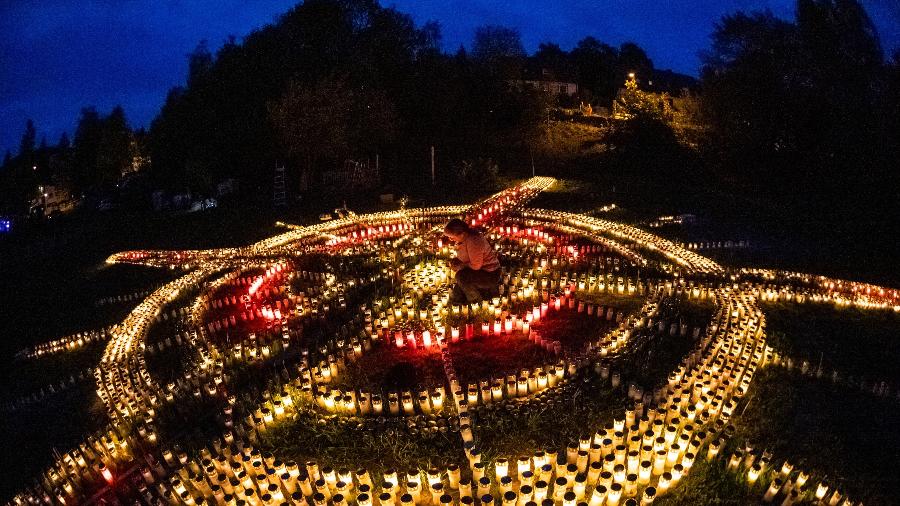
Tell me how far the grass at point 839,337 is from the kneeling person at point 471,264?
4.36 meters

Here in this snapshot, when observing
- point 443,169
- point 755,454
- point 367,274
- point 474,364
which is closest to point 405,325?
point 474,364

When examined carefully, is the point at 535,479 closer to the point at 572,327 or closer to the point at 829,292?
the point at 572,327

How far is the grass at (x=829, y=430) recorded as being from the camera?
17.0 feet

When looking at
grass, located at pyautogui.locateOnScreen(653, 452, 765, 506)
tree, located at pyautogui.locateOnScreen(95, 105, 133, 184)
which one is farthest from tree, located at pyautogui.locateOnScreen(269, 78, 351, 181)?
tree, located at pyautogui.locateOnScreen(95, 105, 133, 184)

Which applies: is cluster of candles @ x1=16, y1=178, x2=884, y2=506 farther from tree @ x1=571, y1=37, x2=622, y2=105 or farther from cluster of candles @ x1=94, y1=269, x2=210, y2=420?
tree @ x1=571, y1=37, x2=622, y2=105

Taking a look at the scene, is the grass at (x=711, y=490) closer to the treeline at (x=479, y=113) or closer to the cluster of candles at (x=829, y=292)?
the cluster of candles at (x=829, y=292)

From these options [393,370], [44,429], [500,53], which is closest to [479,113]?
[500,53]

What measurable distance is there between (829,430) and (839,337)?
8.86 feet

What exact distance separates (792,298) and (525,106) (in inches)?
950

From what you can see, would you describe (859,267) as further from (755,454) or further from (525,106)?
(525,106)

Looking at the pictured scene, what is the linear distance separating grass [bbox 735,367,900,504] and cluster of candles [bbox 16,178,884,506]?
330mm

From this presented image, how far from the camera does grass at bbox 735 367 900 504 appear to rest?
5.19 meters

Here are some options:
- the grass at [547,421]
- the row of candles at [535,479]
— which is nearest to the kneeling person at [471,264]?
the grass at [547,421]

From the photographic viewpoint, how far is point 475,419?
6.29m
